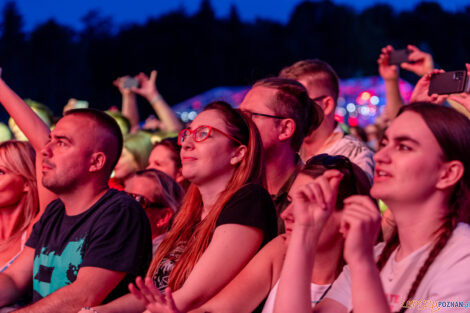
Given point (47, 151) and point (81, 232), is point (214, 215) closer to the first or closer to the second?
point (81, 232)

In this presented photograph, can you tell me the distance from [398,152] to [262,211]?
2.60 ft

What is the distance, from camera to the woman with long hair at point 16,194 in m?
3.80

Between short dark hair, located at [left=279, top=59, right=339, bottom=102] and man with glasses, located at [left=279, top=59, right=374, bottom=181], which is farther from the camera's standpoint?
short dark hair, located at [left=279, top=59, right=339, bottom=102]

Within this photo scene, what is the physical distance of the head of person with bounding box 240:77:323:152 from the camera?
3314mm

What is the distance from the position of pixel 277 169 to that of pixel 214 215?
675 mm

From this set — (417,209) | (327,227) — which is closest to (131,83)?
(327,227)

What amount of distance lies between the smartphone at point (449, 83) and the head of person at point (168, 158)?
2126mm

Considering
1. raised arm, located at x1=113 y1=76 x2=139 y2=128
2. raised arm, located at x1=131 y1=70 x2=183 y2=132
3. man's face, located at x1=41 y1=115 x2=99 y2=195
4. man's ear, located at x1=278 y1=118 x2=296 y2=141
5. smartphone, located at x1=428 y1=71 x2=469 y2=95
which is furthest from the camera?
raised arm, located at x1=113 y1=76 x2=139 y2=128

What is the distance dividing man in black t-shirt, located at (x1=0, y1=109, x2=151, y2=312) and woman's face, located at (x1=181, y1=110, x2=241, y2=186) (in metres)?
0.42

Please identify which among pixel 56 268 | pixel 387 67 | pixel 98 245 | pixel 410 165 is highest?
pixel 387 67

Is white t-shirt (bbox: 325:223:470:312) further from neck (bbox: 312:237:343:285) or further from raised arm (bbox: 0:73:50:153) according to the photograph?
raised arm (bbox: 0:73:50:153)

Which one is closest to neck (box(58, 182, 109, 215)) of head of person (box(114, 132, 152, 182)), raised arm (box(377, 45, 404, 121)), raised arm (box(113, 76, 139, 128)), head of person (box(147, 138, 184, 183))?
head of person (box(147, 138, 184, 183))

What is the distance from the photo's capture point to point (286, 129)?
333 centimetres

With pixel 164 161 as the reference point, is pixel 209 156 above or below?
above
